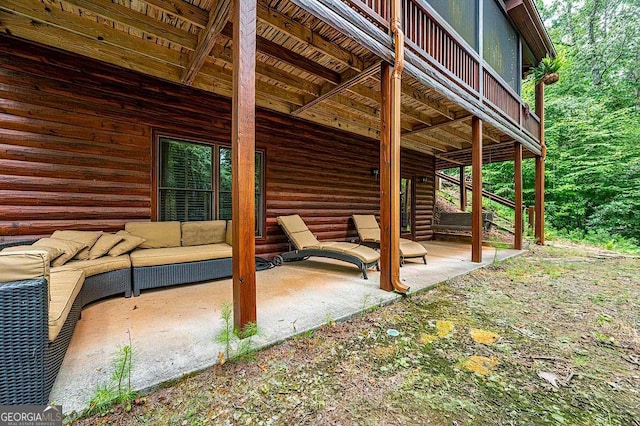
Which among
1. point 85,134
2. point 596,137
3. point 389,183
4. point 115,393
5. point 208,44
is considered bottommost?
point 115,393

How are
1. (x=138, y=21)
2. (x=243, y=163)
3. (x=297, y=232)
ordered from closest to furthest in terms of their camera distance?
(x=243, y=163)
(x=138, y=21)
(x=297, y=232)

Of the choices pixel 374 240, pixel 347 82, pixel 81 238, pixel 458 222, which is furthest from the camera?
pixel 458 222

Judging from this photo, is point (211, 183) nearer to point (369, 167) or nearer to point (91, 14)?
point (91, 14)

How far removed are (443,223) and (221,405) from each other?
8.70 m

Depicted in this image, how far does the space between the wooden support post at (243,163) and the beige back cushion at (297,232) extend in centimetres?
259

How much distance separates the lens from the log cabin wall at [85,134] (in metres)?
3.06

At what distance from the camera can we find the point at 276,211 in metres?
5.31

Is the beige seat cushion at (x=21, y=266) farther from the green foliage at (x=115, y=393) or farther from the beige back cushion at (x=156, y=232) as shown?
the beige back cushion at (x=156, y=232)

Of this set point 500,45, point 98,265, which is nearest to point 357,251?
point 98,265

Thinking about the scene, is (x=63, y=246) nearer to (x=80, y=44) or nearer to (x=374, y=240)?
(x=80, y=44)

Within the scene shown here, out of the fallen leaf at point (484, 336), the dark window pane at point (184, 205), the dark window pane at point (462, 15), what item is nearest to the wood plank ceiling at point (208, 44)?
the dark window pane at point (462, 15)

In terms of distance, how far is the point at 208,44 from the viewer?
9.69 ft

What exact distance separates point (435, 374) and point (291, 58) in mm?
3842

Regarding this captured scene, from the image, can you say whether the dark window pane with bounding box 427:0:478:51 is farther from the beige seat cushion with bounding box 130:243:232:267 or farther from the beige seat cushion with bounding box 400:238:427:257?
the beige seat cushion with bounding box 130:243:232:267
